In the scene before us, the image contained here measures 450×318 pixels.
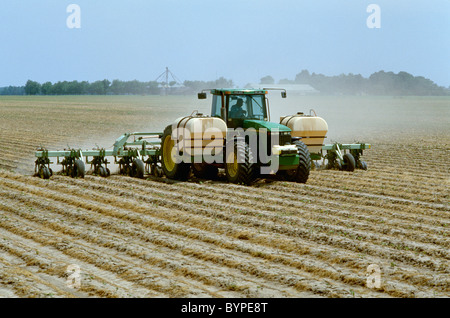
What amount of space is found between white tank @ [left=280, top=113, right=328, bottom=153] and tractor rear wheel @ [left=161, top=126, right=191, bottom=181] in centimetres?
264

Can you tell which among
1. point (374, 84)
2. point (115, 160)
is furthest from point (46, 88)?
point (115, 160)

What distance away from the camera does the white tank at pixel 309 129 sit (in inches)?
569

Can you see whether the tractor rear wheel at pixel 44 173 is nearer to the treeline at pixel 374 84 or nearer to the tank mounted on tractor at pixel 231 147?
the tank mounted on tractor at pixel 231 147

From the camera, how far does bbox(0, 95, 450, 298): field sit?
6.78 metres

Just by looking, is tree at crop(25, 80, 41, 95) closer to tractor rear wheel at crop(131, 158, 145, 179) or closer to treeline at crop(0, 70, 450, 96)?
treeline at crop(0, 70, 450, 96)

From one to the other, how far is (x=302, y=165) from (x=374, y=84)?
11089 centimetres

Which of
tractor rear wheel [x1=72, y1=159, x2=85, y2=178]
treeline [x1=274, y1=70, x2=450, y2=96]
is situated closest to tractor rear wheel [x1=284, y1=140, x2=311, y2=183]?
tractor rear wheel [x1=72, y1=159, x2=85, y2=178]

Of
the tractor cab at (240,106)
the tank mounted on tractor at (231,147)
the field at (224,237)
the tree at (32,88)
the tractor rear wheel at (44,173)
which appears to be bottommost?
the field at (224,237)

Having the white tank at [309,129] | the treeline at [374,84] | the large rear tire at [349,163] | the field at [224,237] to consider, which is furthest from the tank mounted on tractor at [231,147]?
the treeline at [374,84]

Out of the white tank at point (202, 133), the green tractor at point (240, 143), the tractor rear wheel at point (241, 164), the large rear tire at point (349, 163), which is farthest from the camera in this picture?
the large rear tire at point (349, 163)

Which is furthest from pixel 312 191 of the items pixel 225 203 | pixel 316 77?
pixel 316 77

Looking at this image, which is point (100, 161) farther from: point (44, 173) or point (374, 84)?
point (374, 84)

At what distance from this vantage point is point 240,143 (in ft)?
41.9
